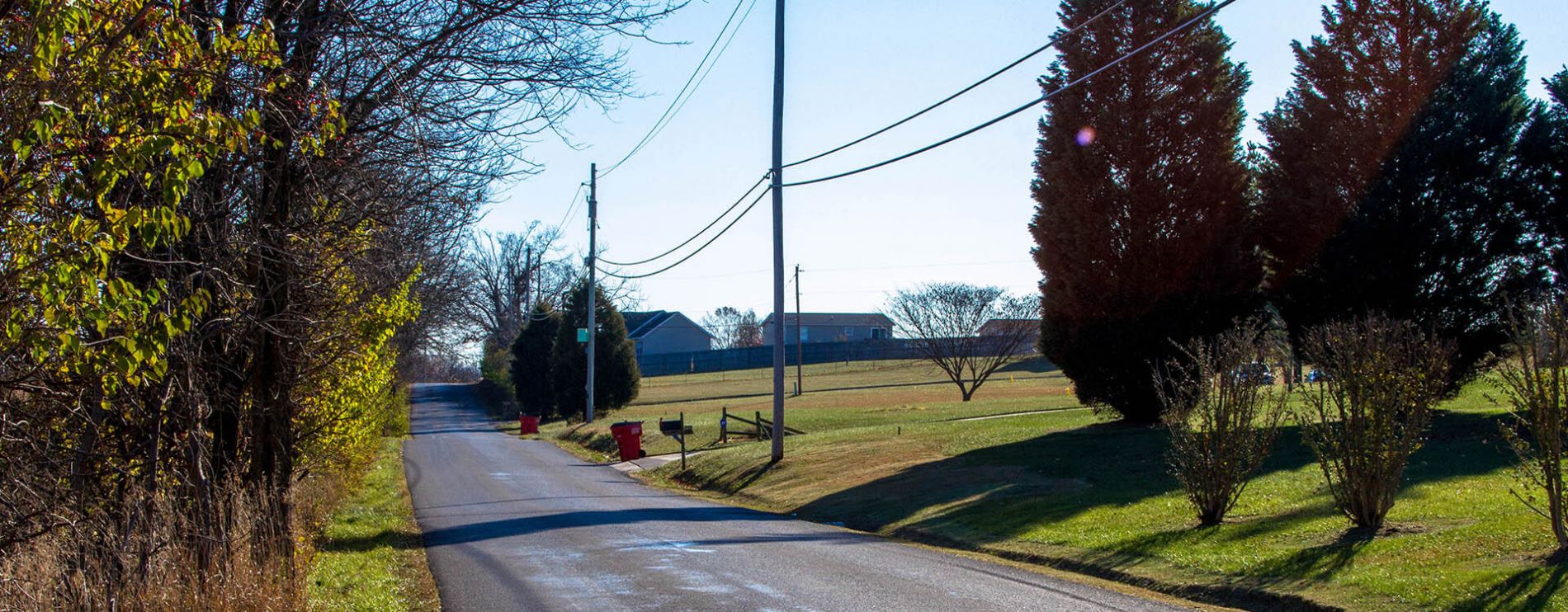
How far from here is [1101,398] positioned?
2547 cm

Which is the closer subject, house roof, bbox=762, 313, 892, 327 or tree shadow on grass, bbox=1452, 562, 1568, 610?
tree shadow on grass, bbox=1452, 562, 1568, 610

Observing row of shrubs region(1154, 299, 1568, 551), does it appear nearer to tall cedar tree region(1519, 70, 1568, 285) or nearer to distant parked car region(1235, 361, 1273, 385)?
distant parked car region(1235, 361, 1273, 385)

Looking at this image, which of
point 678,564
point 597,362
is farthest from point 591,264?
point 678,564

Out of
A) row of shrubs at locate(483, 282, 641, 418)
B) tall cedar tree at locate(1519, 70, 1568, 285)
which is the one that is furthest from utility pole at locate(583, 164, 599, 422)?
tall cedar tree at locate(1519, 70, 1568, 285)

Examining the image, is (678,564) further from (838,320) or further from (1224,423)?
(838,320)

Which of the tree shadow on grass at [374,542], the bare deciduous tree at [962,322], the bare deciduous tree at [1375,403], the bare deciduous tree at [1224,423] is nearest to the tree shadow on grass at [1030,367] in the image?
the bare deciduous tree at [962,322]

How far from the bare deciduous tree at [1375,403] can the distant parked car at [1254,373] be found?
742mm

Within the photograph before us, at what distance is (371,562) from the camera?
12.7 metres

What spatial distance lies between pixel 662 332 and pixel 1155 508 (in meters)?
100

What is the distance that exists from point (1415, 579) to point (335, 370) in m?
10.3

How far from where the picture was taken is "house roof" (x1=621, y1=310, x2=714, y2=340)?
371ft

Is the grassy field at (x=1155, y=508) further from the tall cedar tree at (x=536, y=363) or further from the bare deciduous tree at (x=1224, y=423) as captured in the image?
the tall cedar tree at (x=536, y=363)

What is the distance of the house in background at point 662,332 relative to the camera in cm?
11312

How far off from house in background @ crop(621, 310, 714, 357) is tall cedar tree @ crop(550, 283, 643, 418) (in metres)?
54.1
